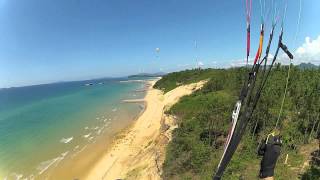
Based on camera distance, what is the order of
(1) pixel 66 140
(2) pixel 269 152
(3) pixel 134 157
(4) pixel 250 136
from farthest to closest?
(1) pixel 66 140
(3) pixel 134 157
(4) pixel 250 136
(2) pixel 269 152

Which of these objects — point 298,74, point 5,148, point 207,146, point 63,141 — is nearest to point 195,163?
point 207,146

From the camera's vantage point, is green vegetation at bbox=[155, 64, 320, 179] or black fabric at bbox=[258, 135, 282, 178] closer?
black fabric at bbox=[258, 135, 282, 178]

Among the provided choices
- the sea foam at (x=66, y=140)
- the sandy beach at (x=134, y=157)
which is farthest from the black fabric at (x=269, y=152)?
the sea foam at (x=66, y=140)

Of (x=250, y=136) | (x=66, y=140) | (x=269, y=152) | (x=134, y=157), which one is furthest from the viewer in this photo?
(x=66, y=140)

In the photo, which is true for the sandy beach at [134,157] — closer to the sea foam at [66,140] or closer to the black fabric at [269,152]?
the sea foam at [66,140]

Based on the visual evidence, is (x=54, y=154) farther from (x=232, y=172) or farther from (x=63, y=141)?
(x=232, y=172)

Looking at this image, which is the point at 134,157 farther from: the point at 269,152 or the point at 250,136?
the point at 269,152

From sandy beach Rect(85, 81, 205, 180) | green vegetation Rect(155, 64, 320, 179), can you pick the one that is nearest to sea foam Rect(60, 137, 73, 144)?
sandy beach Rect(85, 81, 205, 180)

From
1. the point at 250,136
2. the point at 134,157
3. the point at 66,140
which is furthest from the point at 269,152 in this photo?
the point at 66,140

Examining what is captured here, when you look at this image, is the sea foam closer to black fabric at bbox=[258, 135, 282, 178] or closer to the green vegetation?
the green vegetation
